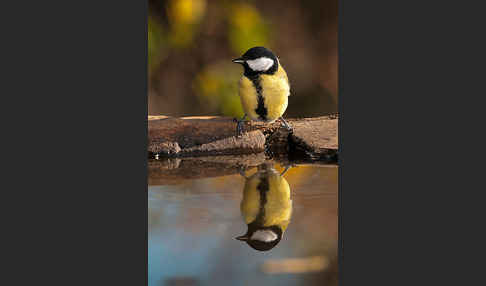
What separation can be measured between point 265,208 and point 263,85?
1.09m

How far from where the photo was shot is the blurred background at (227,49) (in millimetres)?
4215

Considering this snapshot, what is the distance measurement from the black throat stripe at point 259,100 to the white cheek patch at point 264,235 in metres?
1.30

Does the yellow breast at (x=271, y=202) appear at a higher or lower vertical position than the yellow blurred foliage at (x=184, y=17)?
lower

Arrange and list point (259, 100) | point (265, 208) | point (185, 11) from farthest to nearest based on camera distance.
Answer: point (185, 11) → point (259, 100) → point (265, 208)

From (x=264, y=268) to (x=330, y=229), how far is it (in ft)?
1.67

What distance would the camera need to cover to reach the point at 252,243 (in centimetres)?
249

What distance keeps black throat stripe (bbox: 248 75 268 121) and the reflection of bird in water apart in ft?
1.72

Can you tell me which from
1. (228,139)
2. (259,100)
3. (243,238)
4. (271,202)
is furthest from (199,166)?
(243,238)

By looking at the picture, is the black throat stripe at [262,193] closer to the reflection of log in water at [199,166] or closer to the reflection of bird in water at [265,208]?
the reflection of bird in water at [265,208]

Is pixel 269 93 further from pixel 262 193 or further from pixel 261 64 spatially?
pixel 262 193

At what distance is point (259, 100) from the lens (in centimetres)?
367

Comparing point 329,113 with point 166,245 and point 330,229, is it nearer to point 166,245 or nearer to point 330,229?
point 330,229

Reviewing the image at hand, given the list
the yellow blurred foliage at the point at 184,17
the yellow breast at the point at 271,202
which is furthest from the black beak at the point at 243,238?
the yellow blurred foliage at the point at 184,17

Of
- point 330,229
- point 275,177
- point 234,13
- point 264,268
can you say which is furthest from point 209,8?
point 264,268
